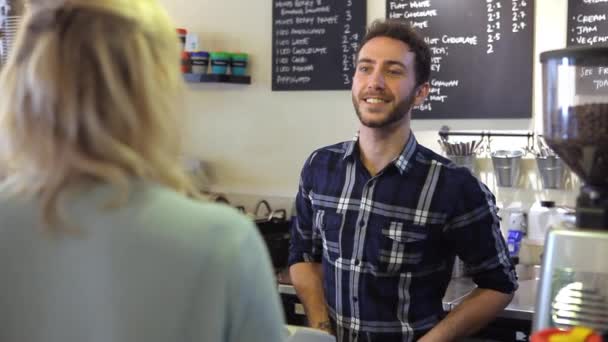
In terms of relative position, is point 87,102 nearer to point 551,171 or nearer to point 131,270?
point 131,270

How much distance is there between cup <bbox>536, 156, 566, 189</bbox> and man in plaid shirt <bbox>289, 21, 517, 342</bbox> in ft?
3.03

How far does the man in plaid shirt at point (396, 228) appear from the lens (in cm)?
180

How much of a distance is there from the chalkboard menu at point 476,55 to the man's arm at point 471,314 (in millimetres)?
A: 1139

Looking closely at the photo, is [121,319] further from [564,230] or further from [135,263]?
[564,230]

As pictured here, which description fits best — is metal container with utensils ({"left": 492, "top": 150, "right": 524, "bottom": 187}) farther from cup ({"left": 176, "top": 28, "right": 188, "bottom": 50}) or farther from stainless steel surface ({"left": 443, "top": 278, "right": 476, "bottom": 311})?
cup ({"left": 176, "top": 28, "right": 188, "bottom": 50})

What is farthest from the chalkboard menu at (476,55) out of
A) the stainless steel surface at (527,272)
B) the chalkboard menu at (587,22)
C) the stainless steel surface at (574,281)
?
the stainless steel surface at (574,281)

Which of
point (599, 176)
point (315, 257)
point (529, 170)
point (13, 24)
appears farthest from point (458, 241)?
point (13, 24)

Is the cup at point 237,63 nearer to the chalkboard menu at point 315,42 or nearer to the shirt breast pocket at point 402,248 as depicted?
the chalkboard menu at point 315,42

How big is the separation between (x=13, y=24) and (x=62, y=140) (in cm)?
167

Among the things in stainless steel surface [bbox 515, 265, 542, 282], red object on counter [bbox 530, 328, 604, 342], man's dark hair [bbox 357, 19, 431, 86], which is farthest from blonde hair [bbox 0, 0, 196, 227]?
stainless steel surface [bbox 515, 265, 542, 282]

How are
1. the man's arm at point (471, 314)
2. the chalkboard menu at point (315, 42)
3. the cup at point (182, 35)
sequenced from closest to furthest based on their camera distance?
the man's arm at point (471, 314)
the chalkboard menu at point (315, 42)
the cup at point (182, 35)

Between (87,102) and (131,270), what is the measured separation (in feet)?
0.64

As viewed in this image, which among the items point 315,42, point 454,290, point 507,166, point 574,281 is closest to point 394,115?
point 574,281

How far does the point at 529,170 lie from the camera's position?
9.16 feet
